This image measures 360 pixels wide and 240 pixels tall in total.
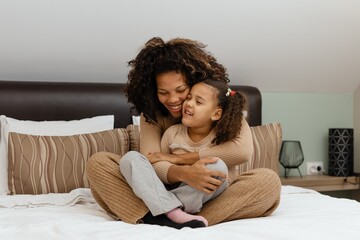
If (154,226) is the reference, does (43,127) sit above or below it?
above

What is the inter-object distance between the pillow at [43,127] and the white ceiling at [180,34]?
386mm

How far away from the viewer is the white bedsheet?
56.2 inches

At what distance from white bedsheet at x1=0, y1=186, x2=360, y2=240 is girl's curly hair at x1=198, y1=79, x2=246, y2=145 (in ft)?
1.10

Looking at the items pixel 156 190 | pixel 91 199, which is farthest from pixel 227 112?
pixel 91 199

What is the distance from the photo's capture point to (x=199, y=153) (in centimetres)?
183

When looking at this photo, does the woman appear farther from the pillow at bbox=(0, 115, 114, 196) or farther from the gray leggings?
the pillow at bbox=(0, 115, 114, 196)

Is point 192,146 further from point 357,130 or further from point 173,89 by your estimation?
point 357,130

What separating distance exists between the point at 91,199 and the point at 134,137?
0.57m

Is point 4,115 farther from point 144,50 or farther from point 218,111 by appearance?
point 218,111

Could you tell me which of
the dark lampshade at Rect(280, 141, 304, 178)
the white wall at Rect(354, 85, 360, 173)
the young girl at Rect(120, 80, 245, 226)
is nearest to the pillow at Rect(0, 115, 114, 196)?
the young girl at Rect(120, 80, 245, 226)

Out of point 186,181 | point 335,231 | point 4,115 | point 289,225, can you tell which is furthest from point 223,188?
point 4,115

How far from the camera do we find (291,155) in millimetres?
3225

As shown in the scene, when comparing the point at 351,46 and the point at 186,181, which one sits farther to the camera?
the point at 351,46

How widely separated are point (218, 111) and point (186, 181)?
0.34 metres
